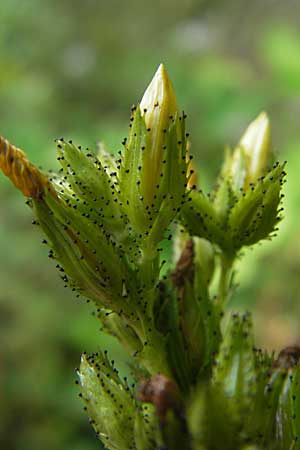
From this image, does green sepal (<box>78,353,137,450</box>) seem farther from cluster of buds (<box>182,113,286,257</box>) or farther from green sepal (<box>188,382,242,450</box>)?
cluster of buds (<box>182,113,286,257</box>)

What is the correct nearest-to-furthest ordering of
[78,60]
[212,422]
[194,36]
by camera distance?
[212,422], [78,60], [194,36]

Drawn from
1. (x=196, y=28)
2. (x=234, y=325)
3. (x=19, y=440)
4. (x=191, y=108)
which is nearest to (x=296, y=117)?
(x=191, y=108)

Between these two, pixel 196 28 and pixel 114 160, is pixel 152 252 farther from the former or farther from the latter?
pixel 196 28

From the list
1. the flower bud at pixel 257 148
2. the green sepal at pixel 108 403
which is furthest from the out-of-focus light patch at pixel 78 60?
the green sepal at pixel 108 403

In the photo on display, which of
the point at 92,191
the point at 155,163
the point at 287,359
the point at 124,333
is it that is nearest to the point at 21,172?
the point at 92,191

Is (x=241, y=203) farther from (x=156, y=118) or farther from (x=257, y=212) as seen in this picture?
(x=156, y=118)

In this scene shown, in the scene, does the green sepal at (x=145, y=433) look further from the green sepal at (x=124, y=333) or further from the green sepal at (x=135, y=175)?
the green sepal at (x=135, y=175)

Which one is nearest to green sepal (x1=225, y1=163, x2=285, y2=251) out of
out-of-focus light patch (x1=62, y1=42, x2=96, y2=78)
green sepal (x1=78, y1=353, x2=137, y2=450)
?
green sepal (x1=78, y1=353, x2=137, y2=450)

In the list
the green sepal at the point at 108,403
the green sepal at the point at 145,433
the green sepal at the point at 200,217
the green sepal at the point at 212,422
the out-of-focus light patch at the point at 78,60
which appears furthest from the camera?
the out-of-focus light patch at the point at 78,60
